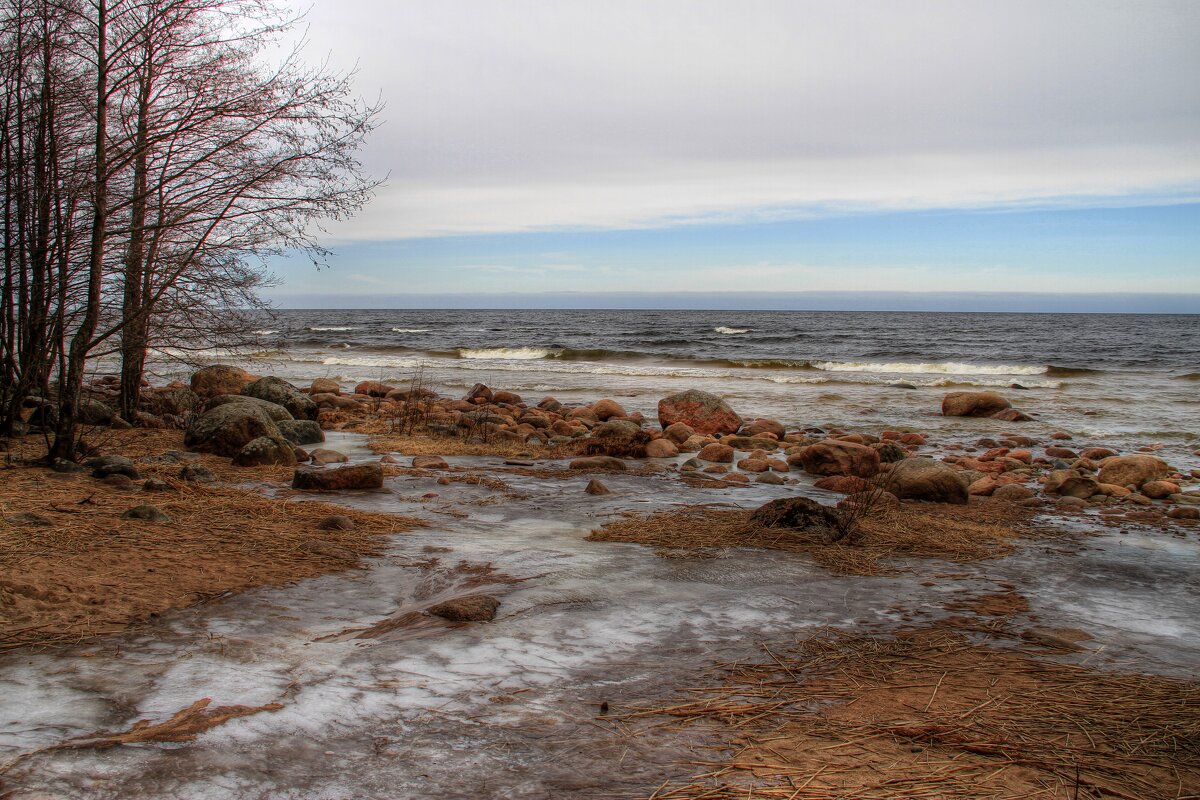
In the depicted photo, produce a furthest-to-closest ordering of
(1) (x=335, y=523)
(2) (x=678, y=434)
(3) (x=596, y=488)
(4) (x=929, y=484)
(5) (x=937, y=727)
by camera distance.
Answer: (2) (x=678, y=434) → (4) (x=929, y=484) → (3) (x=596, y=488) → (1) (x=335, y=523) → (5) (x=937, y=727)

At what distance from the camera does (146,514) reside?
5227mm

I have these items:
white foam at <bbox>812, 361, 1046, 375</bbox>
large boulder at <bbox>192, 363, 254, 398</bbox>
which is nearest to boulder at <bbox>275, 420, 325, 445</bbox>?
large boulder at <bbox>192, 363, 254, 398</bbox>

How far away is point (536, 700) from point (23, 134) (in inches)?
254

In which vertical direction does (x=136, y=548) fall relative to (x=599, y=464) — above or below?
above

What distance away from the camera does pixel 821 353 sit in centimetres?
3534

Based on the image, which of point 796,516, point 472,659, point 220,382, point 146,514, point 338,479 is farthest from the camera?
point 220,382

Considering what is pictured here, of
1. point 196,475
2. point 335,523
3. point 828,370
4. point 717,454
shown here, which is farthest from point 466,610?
point 828,370

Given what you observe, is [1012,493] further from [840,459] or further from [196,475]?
[196,475]

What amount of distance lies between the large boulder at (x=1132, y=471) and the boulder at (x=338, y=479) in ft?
24.8

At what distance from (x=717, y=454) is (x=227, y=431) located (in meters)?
5.72

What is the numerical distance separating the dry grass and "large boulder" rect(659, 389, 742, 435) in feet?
21.5

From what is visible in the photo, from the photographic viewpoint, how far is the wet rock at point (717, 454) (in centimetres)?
1035

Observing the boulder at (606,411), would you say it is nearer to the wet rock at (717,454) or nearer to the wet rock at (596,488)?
the wet rock at (717,454)

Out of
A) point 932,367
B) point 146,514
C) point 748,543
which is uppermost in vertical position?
point 932,367
